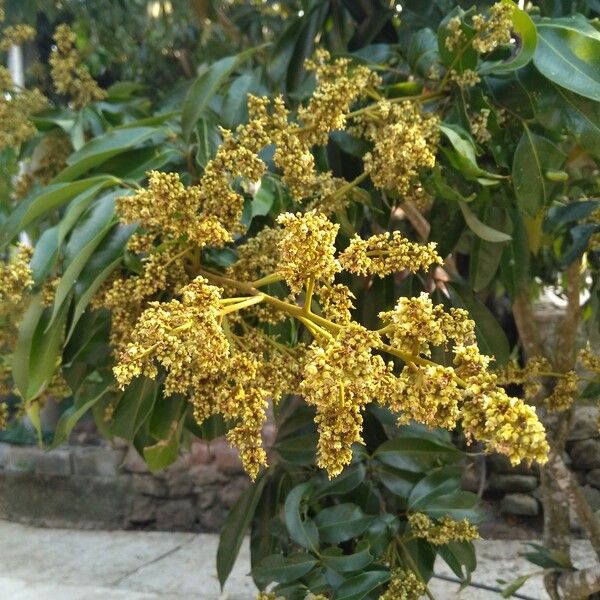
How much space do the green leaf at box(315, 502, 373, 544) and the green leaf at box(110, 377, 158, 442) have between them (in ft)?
1.12

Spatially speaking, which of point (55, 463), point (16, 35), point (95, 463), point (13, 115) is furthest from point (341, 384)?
point (55, 463)

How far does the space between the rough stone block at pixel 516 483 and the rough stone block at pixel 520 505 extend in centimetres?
2

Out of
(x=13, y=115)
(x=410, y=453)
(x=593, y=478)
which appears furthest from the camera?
(x=593, y=478)

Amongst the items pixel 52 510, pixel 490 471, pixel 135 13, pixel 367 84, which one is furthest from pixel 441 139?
pixel 52 510

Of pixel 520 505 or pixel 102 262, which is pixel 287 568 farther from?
pixel 520 505

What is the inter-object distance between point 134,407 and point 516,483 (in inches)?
87.0

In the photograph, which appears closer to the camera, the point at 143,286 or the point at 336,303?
the point at 336,303

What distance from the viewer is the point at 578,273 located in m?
1.54

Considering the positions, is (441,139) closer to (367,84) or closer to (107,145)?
(367,84)

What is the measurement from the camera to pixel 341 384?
65 centimetres

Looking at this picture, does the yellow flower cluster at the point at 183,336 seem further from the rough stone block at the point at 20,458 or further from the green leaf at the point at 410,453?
the rough stone block at the point at 20,458

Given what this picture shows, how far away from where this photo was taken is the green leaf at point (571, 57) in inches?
38.8

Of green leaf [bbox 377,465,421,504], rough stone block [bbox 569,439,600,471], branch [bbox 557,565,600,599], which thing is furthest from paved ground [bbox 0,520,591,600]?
green leaf [bbox 377,465,421,504]

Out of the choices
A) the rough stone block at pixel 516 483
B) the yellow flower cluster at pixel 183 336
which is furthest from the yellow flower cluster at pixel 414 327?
the rough stone block at pixel 516 483
